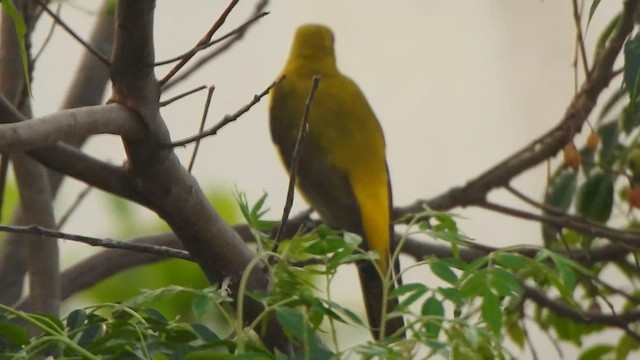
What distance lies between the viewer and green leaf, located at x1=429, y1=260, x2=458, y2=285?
1.76ft

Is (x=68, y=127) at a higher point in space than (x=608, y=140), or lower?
higher

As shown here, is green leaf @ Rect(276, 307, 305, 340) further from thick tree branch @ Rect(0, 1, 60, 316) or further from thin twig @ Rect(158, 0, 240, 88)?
thick tree branch @ Rect(0, 1, 60, 316)

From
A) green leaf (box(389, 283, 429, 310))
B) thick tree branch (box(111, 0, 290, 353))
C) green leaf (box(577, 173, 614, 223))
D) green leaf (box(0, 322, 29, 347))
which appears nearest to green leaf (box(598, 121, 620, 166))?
green leaf (box(577, 173, 614, 223))

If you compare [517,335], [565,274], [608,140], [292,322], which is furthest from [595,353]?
[292,322]

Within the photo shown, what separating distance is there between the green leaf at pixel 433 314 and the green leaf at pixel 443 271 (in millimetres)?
20

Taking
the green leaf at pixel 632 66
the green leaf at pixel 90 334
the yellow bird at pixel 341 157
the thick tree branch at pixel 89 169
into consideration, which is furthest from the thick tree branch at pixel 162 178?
the yellow bird at pixel 341 157

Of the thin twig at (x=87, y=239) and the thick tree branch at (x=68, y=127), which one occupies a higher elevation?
the thick tree branch at (x=68, y=127)

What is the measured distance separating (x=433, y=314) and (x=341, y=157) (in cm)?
89

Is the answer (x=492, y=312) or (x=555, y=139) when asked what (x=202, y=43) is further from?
(x=555, y=139)

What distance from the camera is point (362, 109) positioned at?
1474mm

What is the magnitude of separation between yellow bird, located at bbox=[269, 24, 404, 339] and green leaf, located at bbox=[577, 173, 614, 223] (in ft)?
0.84

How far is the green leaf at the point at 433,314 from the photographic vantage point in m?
0.49

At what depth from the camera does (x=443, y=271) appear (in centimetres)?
54

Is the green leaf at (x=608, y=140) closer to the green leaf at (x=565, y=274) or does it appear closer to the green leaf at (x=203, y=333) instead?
the green leaf at (x=565, y=274)
